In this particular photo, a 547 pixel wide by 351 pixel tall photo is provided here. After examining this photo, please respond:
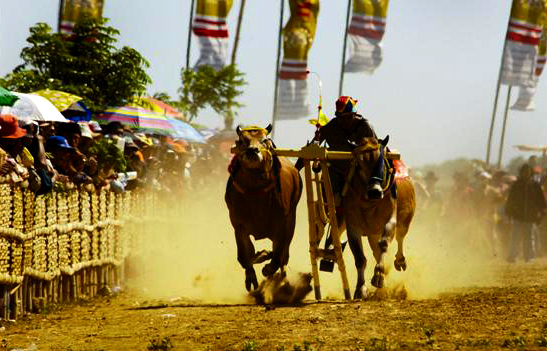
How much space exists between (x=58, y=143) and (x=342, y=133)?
3560 mm

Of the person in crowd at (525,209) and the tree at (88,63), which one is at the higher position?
the tree at (88,63)

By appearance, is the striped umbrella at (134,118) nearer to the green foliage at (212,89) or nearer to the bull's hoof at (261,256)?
the bull's hoof at (261,256)

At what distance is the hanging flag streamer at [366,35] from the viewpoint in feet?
125

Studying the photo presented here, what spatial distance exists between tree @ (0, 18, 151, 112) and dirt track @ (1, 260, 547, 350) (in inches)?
343

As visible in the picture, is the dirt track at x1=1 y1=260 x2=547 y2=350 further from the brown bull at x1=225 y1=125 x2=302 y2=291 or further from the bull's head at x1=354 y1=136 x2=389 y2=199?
the bull's head at x1=354 y1=136 x2=389 y2=199

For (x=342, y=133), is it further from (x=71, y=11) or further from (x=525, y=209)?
(x=71, y=11)

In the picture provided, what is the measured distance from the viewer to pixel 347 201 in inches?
538

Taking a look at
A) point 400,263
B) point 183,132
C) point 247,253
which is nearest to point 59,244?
point 247,253

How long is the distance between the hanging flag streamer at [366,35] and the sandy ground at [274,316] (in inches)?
746

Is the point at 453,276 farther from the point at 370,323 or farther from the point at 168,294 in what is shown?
the point at 370,323

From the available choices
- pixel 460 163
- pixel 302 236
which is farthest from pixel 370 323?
pixel 460 163

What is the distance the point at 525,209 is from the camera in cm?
2488

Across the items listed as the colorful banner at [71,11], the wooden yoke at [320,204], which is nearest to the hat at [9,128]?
the wooden yoke at [320,204]

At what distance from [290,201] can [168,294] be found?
2821 millimetres
